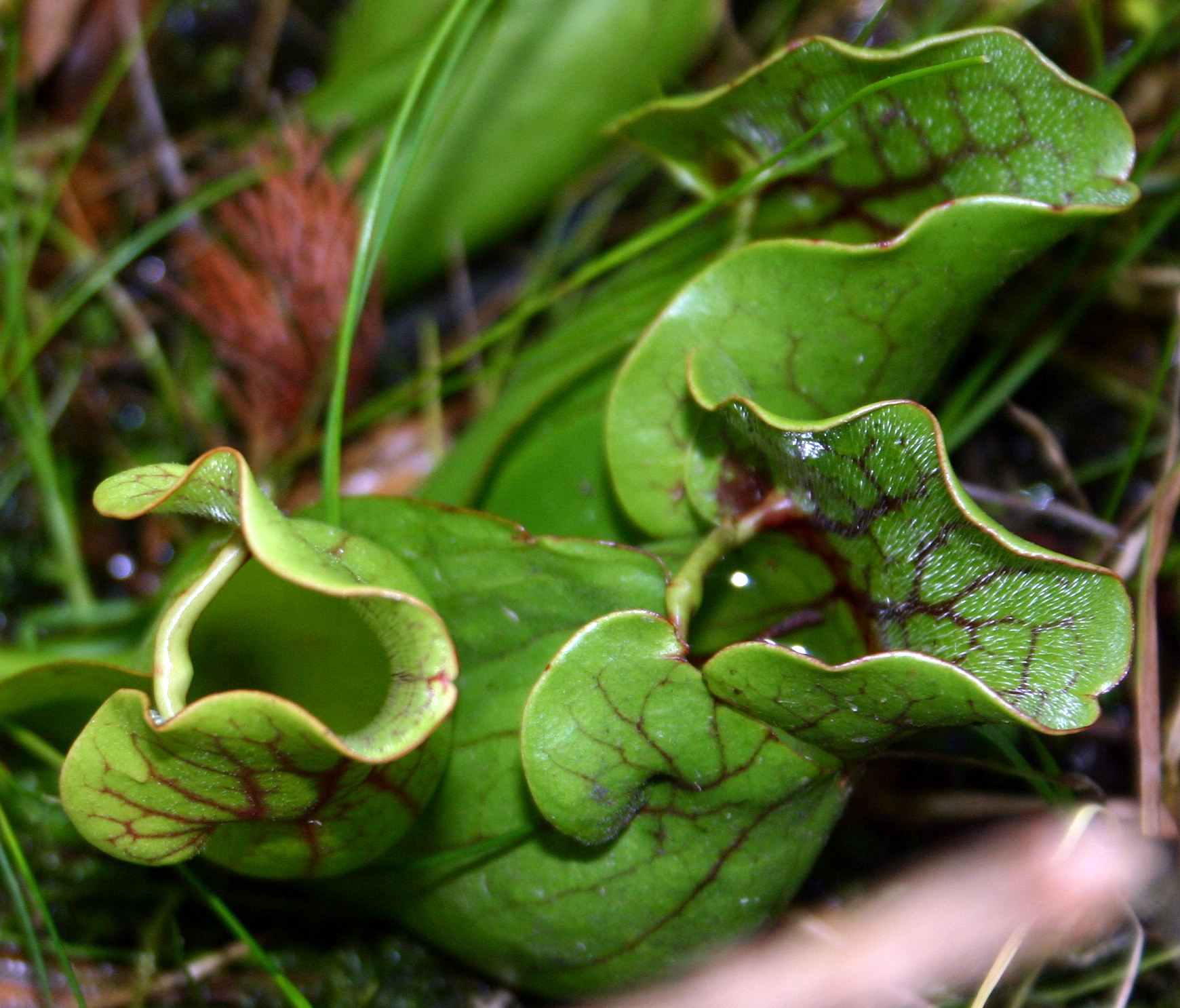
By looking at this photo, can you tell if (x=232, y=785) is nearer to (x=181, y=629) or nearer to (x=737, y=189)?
(x=181, y=629)

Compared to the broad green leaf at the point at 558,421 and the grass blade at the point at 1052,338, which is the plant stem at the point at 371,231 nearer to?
the broad green leaf at the point at 558,421

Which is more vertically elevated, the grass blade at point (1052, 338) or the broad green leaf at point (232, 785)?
the broad green leaf at point (232, 785)

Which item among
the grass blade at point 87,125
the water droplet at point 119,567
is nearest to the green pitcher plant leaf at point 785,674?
the water droplet at point 119,567

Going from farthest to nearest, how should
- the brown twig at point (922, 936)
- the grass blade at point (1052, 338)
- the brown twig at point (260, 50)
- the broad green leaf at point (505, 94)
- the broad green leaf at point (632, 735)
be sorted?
the brown twig at point (260, 50)
the broad green leaf at point (505, 94)
the grass blade at point (1052, 338)
the broad green leaf at point (632, 735)
the brown twig at point (922, 936)

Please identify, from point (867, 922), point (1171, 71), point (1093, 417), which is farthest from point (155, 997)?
point (1171, 71)

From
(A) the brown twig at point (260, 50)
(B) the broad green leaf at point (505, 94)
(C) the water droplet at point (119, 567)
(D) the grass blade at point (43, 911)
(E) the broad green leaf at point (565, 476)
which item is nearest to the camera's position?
(D) the grass blade at point (43, 911)

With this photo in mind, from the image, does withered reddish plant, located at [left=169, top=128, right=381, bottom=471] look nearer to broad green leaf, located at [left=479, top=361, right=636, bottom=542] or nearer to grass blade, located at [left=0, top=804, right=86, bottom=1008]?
broad green leaf, located at [left=479, top=361, right=636, bottom=542]
